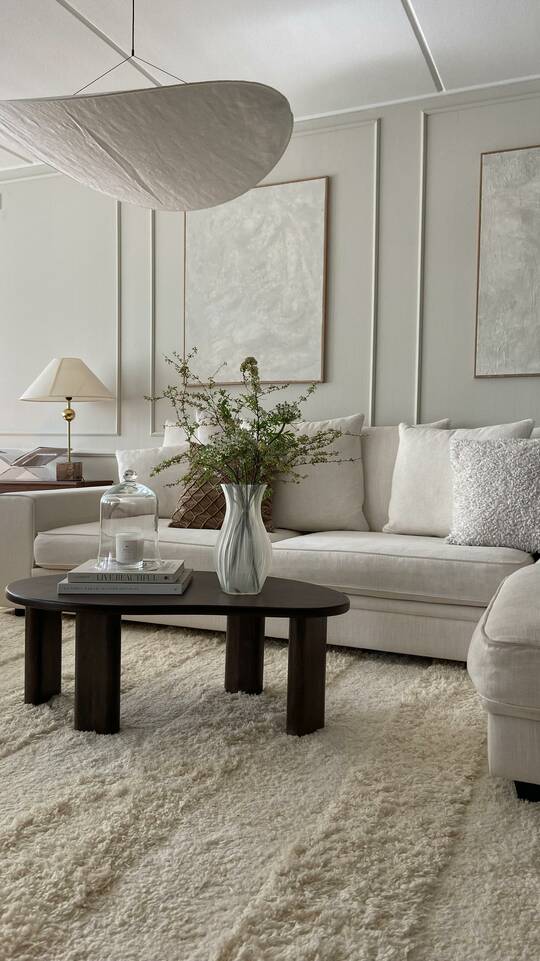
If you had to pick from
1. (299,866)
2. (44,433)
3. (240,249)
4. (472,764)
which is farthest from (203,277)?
(299,866)

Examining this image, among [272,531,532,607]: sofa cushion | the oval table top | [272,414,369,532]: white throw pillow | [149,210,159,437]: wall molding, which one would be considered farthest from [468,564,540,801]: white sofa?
[149,210,159,437]: wall molding

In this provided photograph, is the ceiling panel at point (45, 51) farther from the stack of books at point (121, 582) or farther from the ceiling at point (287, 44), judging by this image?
A: the stack of books at point (121, 582)

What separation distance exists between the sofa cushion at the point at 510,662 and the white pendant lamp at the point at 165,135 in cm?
147

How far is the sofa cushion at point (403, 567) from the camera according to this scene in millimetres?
2576

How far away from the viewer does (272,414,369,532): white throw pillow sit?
3.41 m

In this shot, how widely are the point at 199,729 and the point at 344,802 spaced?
0.51 m

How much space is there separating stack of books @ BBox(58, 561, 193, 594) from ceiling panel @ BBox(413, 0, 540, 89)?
242 cm

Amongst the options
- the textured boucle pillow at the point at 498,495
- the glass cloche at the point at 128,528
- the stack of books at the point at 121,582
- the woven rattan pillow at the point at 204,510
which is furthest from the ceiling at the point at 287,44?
the stack of books at the point at 121,582

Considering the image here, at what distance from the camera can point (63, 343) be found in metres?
4.68

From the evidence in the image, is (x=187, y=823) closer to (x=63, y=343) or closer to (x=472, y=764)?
(x=472, y=764)

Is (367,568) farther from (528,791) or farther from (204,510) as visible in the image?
(528,791)

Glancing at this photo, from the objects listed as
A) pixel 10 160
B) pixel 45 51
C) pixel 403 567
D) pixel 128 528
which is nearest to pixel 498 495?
pixel 403 567

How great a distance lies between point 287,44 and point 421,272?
45.6 inches

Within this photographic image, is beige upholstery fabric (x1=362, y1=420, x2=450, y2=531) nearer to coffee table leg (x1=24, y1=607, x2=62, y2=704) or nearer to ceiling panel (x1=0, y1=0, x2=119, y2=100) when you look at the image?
coffee table leg (x1=24, y1=607, x2=62, y2=704)
